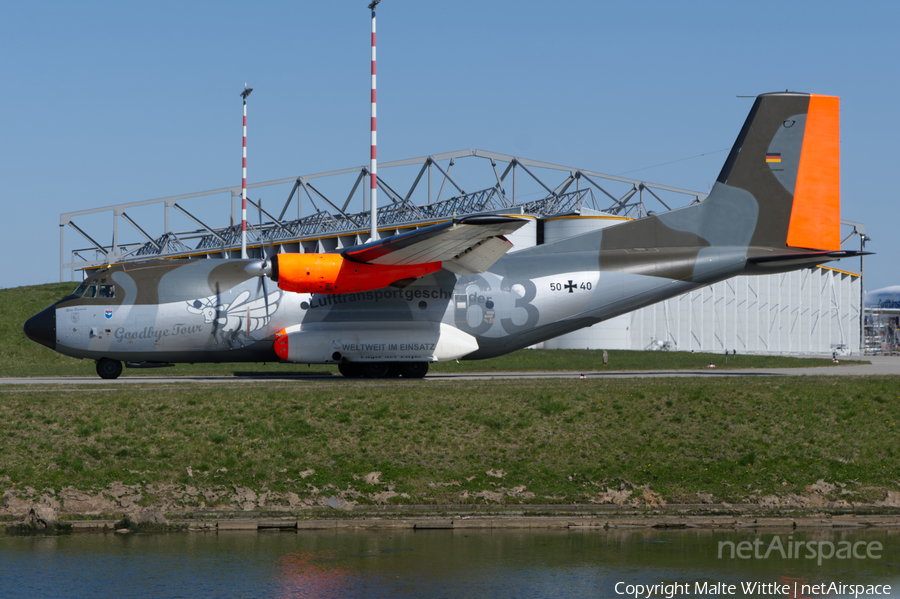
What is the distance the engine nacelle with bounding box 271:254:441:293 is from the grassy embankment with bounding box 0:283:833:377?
848cm

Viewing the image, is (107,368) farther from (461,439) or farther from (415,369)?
(461,439)

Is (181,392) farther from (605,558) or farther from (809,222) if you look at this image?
(809,222)

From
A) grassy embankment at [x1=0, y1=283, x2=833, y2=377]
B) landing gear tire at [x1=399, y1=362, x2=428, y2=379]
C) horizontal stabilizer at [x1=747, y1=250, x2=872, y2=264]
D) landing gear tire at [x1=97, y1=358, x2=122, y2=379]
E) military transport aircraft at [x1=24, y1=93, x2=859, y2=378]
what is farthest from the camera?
grassy embankment at [x1=0, y1=283, x2=833, y2=377]

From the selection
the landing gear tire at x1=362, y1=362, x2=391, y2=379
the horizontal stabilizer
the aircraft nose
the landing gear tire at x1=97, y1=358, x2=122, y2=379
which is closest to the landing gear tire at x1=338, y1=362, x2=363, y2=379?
the landing gear tire at x1=362, y1=362, x2=391, y2=379

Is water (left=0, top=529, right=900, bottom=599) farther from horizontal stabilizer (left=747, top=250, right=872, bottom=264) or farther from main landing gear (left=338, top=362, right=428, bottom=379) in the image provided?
horizontal stabilizer (left=747, top=250, right=872, bottom=264)

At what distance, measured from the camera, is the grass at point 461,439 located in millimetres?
17859

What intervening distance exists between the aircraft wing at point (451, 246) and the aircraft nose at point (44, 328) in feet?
34.1

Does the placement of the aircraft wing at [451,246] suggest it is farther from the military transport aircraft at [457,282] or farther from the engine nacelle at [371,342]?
the engine nacelle at [371,342]

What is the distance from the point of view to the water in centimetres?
1110

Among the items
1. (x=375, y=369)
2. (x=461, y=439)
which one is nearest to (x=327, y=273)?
(x=375, y=369)

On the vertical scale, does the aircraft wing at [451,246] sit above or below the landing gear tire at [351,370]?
above

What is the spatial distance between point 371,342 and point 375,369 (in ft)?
4.67

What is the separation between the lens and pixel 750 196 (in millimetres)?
30281

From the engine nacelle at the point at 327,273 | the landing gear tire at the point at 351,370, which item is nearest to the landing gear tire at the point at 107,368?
the engine nacelle at the point at 327,273
